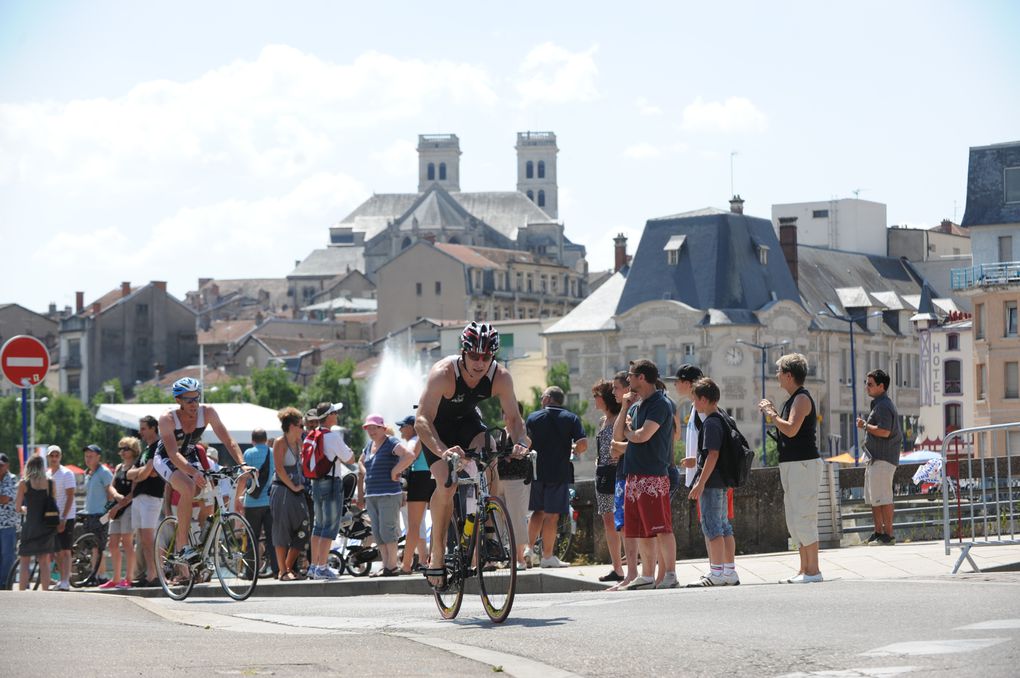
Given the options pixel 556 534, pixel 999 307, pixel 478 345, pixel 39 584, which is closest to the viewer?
pixel 478 345

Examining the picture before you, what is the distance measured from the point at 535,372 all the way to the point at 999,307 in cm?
4513

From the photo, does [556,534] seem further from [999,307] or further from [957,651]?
[999,307]

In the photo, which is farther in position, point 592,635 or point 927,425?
point 927,425

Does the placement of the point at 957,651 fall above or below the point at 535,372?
below

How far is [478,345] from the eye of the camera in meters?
11.1

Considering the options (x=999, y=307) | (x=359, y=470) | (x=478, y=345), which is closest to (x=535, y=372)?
(x=999, y=307)

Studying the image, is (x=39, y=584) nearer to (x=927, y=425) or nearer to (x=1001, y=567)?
(x=1001, y=567)

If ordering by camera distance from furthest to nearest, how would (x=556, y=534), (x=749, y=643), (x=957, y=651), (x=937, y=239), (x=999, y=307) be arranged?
1. (x=937, y=239)
2. (x=999, y=307)
3. (x=556, y=534)
4. (x=749, y=643)
5. (x=957, y=651)

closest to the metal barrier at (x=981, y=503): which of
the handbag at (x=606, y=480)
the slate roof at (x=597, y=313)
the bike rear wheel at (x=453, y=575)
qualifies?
the handbag at (x=606, y=480)

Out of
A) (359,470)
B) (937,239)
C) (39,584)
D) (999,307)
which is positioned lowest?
(39,584)

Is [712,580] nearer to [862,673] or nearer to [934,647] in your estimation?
[934,647]

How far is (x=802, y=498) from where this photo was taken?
1432 centimetres

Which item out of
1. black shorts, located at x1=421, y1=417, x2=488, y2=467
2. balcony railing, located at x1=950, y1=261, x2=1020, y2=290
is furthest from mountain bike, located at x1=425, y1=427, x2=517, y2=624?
balcony railing, located at x1=950, y1=261, x2=1020, y2=290

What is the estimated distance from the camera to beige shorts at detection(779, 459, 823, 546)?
14.3 m
